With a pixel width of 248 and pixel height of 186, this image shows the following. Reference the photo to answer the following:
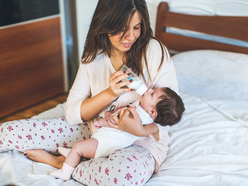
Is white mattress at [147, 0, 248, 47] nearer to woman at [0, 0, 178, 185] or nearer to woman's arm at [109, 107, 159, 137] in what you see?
woman at [0, 0, 178, 185]

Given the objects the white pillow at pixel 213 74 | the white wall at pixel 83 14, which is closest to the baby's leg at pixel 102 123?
Answer: the white pillow at pixel 213 74

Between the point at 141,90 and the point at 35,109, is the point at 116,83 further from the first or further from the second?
the point at 35,109

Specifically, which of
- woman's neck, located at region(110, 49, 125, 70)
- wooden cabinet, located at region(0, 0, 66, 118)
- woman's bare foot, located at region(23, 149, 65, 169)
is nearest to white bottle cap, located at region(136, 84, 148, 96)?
woman's neck, located at region(110, 49, 125, 70)

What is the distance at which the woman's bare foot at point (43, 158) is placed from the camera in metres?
1.21

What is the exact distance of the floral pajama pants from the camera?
1.01 metres

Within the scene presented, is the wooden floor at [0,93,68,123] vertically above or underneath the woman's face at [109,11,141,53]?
underneath

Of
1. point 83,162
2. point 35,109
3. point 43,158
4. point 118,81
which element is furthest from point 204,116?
point 35,109

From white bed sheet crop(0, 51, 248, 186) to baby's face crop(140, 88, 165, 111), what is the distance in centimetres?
28

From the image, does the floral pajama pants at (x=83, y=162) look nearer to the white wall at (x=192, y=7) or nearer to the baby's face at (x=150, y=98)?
the baby's face at (x=150, y=98)

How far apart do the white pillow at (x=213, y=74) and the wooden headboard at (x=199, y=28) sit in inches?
6.5

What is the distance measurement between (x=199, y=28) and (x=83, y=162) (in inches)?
56.9

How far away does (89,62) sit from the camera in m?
1.34

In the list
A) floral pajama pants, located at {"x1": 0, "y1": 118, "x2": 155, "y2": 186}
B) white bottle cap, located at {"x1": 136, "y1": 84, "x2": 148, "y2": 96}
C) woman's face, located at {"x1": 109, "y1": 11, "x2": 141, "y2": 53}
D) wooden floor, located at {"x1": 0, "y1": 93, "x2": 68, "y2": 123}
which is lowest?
wooden floor, located at {"x1": 0, "y1": 93, "x2": 68, "y2": 123}

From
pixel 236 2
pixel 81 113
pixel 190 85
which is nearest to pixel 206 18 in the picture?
pixel 236 2
